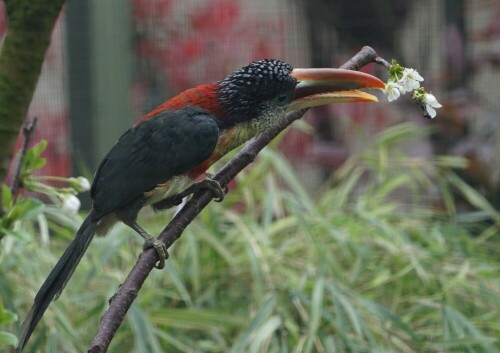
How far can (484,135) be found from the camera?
3215 mm

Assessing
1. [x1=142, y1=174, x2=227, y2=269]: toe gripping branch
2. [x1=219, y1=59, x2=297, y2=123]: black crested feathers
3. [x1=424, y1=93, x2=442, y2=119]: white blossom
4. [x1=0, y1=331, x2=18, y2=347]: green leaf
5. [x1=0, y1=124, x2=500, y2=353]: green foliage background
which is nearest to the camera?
[x1=0, y1=331, x2=18, y2=347]: green leaf

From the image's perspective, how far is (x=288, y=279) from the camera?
95.0 inches

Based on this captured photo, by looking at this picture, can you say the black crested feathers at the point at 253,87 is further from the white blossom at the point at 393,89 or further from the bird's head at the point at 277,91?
the white blossom at the point at 393,89

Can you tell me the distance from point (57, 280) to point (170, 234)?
9.0 inches

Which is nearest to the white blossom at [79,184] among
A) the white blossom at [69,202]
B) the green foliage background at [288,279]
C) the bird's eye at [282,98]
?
the white blossom at [69,202]

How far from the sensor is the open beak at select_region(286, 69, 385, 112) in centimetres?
144

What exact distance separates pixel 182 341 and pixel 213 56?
1346mm

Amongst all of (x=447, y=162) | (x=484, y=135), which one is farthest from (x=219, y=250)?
(x=484, y=135)

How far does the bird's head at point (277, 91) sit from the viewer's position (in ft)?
4.84

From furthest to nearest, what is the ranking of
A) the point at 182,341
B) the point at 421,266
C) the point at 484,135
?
the point at 484,135, the point at 421,266, the point at 182,341

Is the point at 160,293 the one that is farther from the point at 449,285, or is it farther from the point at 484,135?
the point at 484,135

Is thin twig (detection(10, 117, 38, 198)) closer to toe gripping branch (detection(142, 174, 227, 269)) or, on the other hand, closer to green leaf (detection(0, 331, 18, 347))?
toe gripping branch (detection(142, 174, 227, 269))

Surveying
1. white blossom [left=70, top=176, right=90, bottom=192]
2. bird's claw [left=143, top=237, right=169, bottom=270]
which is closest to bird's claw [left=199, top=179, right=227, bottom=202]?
bird's claw [left=143, top=237, right=169, bottom=270]

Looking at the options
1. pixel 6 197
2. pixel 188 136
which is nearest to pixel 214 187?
pixel 188 136
